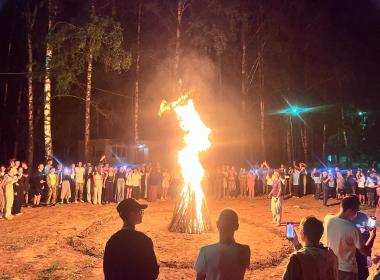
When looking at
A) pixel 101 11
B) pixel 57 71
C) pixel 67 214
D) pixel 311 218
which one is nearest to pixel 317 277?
pixel 311 218

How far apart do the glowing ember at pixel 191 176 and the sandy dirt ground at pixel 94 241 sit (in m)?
0.47

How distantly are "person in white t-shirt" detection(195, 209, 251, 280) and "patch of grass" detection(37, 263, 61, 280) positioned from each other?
5.26 metres

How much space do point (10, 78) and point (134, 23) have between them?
1404cm

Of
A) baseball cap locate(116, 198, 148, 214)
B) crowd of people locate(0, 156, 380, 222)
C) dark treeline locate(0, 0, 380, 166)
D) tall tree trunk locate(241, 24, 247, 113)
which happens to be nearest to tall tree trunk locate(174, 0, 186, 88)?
dark treeline locate(0, 0, 380, 166)

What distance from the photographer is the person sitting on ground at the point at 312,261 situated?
3.72m

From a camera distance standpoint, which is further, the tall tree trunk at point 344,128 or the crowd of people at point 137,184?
the tall tree trunk at point 344,128

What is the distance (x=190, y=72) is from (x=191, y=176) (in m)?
13.8

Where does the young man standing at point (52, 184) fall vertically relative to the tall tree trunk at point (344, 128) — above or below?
below

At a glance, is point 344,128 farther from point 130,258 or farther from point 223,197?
point 130,258

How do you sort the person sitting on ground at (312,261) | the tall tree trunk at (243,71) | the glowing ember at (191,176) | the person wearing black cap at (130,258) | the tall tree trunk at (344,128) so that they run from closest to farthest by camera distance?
1. the person sitting on ground at (312,261)
2. the person wearing black cap at (130,258)
3. the glowing ember at (191,176)
4. the tall tree trunk at (243,71)
5. the tall tree trunk at (344,128)

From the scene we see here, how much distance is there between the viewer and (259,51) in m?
30.9

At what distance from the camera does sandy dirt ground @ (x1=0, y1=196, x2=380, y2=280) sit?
345 inches

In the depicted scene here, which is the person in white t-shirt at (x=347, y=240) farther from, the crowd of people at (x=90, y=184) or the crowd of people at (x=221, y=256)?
the crowd of people at (x=90, y=184)

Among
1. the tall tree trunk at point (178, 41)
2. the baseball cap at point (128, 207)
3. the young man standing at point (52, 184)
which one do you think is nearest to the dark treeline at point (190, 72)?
the tall tree trunk at point (178, 41)
